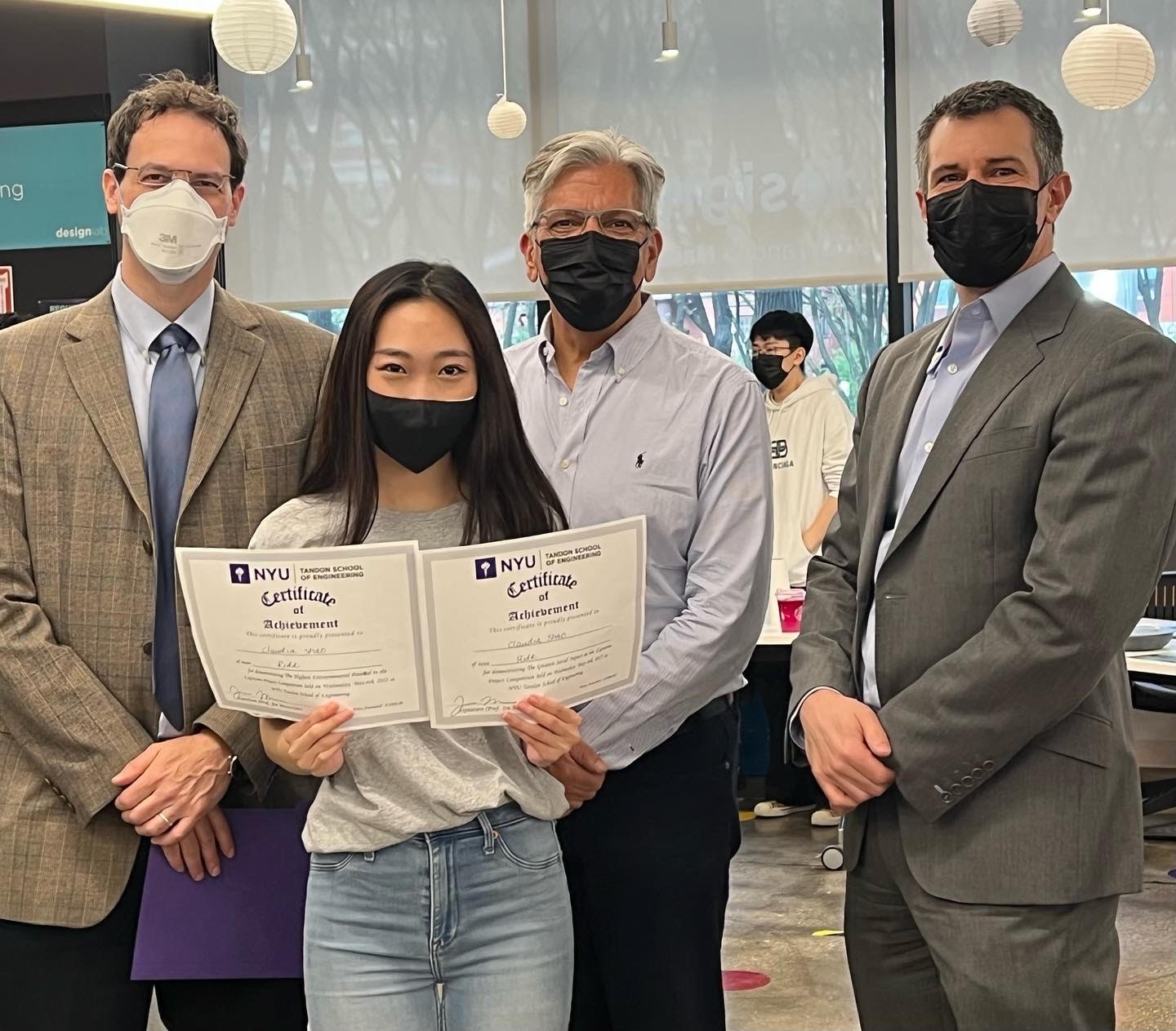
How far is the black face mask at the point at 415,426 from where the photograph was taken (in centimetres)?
198

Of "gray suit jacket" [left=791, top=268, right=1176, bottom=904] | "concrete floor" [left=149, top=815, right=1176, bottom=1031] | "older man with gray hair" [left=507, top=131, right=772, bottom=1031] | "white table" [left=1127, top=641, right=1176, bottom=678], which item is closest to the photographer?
"gray suit jacket" [left=791, top=268, right=1176, bottom=904]

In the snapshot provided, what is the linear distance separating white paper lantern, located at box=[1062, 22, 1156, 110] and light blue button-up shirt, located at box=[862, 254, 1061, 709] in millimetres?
3575

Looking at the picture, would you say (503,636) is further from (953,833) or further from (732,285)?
(732,285)

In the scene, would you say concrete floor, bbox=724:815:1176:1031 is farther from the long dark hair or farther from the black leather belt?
the long dark hair

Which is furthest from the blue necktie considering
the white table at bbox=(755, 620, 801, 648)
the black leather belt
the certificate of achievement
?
the white table at bbox=(755, 620, 801, 648)

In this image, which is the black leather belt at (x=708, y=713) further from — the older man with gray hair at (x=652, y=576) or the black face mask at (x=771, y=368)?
the black face mask at (x=771, y=368)

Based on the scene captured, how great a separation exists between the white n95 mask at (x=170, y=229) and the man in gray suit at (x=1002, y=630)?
1.14m

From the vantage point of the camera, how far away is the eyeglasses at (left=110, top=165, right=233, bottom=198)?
228cm

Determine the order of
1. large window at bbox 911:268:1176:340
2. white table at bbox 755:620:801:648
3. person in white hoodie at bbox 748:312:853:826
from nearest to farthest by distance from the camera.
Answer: white table at bbox 755:620:801:648, person in white hoodie at bbox 748:312:853:826, large window at bbox 911:268:1176:340

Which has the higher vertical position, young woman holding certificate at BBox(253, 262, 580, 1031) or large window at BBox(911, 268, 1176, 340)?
large window at BBox(911, 268, 1176, 340)

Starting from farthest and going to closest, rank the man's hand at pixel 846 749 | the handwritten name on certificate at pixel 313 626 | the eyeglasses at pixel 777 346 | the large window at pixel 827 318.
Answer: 1. the large window at pixel 827 318
2. the eyeglasses at pixel 777 346
3. the man's hand at pixel 846 749
4. the handwritten name on certificate at pixel 313 626

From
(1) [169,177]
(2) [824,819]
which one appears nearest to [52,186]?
(2) [824,819]

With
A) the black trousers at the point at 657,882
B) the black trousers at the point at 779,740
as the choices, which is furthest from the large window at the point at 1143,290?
the black trousers at the point at 657,882

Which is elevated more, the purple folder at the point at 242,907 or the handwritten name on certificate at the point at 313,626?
the handwritten name on certificate at the point at 313,626
